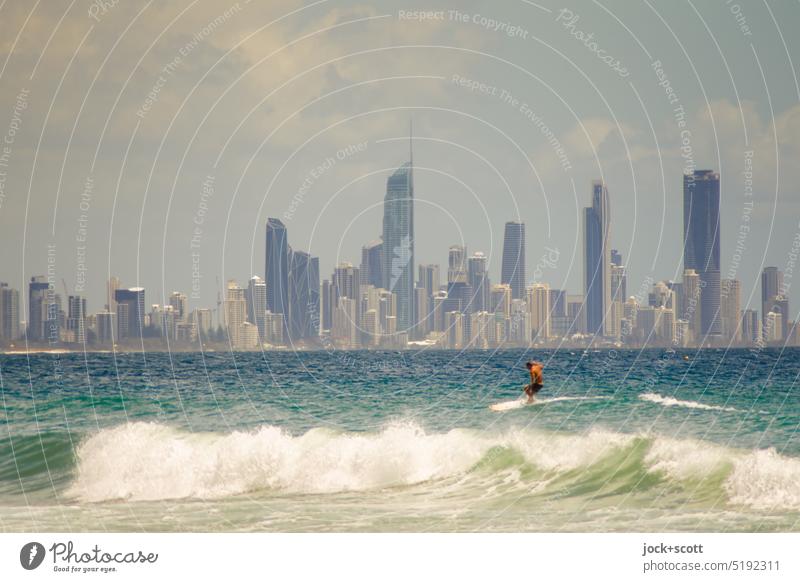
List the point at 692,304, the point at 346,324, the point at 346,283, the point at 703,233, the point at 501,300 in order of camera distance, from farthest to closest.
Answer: the point at 692,304 < the point at 346,324 < the point at 501,300 < the point at 346,283 < the point at 703,233

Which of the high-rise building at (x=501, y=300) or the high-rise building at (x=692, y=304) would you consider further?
the high-rise building at (x=501, y=300)

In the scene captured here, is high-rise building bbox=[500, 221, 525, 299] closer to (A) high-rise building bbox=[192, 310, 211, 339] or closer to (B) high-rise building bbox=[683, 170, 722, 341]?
(B) high-rise building bbox=[683, 170, 722, 341]

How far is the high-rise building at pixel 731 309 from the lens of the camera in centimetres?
6675

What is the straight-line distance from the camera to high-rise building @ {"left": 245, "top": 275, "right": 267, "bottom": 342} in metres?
58.6

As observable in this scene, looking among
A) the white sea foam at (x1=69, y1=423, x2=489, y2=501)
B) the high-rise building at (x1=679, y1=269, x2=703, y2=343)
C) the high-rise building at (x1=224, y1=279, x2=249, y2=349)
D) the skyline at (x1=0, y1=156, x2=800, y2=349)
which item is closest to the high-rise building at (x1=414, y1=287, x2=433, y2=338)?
the skyline at (x1=0, y1=156, x2=800, y2=349)

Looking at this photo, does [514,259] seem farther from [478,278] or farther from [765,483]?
[765,483]

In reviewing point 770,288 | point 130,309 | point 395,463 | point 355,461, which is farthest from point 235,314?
point 395,463

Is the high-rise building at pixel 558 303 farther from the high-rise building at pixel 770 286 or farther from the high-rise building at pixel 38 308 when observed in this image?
the high-rise building at pixel 38 308

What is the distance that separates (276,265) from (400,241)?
8.36 metres

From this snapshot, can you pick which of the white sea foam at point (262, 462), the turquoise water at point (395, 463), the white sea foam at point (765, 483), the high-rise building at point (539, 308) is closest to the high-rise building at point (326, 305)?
the high-rise building at point (539, 308)

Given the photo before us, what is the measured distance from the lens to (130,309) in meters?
56.1

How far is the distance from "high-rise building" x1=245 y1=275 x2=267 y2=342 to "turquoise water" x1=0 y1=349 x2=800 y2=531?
49.8ft

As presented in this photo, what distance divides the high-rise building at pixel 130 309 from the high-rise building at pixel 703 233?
2501 centimetres
